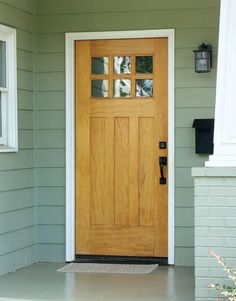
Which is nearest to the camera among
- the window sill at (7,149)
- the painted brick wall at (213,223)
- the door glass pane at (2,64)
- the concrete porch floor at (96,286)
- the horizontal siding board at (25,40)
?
the painted brick wall at (213,223)

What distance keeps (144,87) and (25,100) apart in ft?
3.83

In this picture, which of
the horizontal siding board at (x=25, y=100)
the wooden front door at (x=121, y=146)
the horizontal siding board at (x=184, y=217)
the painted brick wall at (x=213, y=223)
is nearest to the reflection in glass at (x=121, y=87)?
the wooden front door at (x=121, y=146)

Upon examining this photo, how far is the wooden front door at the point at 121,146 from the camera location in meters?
6.97

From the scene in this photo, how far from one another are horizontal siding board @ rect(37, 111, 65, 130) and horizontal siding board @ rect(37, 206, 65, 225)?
2.63ft

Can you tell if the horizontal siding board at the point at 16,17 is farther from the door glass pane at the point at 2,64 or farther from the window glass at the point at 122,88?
the window glass at the point at 122,88

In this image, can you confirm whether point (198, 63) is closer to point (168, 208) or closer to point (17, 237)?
point (168, 208)

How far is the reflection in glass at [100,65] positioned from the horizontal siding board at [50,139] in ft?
2.28

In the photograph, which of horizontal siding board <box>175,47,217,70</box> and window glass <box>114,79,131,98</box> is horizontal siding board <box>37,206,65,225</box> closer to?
window glass <box>114,79,131,98</box>

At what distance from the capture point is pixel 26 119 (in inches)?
273

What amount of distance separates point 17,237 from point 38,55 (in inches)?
72.0

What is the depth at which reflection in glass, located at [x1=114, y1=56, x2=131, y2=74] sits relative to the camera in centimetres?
706

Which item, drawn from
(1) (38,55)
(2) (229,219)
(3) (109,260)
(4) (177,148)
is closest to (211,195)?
(2) (229,219)

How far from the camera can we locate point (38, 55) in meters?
7.16

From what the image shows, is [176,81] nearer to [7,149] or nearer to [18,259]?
[7,149]
